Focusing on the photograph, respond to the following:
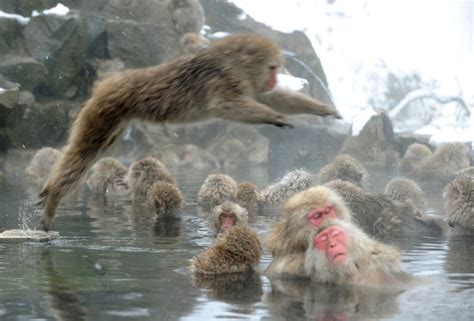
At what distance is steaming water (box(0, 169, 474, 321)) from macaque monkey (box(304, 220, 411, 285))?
11 centimetres

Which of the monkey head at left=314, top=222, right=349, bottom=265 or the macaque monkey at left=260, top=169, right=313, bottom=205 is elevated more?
the macaque monkey at left=260, top=169, right=313, bottom=205

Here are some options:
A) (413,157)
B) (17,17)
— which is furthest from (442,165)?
(17,17)

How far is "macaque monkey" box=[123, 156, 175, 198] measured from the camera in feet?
31.2

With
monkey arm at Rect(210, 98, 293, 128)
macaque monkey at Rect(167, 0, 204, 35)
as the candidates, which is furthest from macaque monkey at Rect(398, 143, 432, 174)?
monkey arm at Rect(210, 98, 293, 128)

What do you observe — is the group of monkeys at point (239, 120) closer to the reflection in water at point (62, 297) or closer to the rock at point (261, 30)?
the reflection in water at point (62, 297)

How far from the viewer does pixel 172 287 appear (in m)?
5.33

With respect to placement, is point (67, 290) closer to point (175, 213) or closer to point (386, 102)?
point (175, 213)

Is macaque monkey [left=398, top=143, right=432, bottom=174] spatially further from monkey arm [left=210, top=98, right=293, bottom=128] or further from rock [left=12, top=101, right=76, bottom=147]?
monkey arm [left=210, top=98, right=293, bottom=128]

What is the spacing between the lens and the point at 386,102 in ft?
A: 70.8

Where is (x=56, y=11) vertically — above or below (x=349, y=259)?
above

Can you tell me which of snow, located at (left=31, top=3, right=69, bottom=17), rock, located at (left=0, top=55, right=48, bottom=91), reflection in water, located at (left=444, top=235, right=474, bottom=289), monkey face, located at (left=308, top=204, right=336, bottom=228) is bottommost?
reflection in water, located at (left=444, top=235, right=474, bottom=289)

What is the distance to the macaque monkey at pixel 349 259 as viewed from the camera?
17.4ft

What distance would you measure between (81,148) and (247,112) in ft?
3.22

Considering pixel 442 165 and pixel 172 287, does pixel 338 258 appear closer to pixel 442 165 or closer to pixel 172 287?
pixel 172 287
